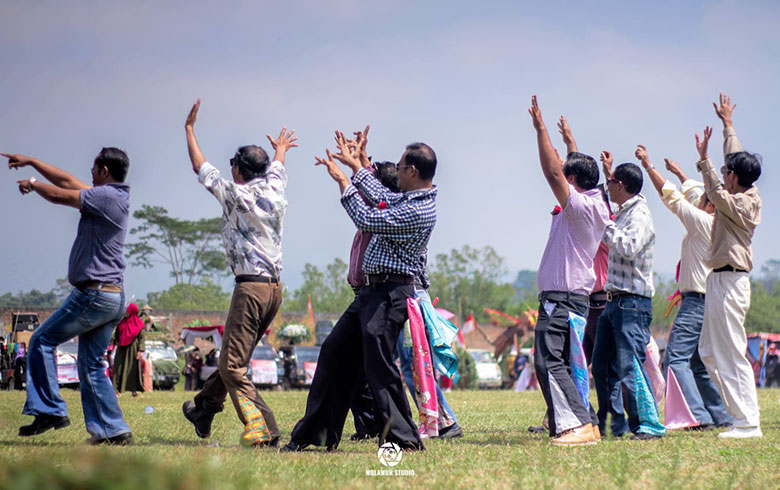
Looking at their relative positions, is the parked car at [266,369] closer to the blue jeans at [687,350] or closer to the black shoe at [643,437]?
the blue jeans at [687,350]

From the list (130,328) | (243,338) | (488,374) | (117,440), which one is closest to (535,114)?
(243,338)

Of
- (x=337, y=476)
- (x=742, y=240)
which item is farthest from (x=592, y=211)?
(x=337, y=476)

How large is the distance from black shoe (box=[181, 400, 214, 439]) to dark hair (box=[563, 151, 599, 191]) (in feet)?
11.3

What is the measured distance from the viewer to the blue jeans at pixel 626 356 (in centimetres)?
735

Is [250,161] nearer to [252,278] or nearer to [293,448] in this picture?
[252,278]

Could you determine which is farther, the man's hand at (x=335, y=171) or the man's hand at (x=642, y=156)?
the man's hand at (x=642, y=156)

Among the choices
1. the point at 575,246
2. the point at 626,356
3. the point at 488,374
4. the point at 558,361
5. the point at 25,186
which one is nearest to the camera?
the point at 25,186

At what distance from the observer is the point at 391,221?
585cm

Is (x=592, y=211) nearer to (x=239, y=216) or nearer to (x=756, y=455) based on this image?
(x=756, y=455)

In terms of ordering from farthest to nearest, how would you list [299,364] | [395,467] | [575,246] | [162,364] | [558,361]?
[299,364] → [162,364] → [575,246] → [558,361] → [395,467]

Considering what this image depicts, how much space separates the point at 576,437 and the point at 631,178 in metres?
2.54

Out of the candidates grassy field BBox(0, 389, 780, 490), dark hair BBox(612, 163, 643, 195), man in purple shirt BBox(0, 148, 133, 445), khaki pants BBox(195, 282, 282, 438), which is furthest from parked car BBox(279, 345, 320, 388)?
man in purple shirt BBox(0, 148, 133, 445)

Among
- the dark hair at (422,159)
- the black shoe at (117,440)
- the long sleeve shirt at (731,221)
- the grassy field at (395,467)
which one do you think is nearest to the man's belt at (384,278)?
the dark hair at (422,159)

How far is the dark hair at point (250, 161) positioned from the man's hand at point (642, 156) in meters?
3.49
